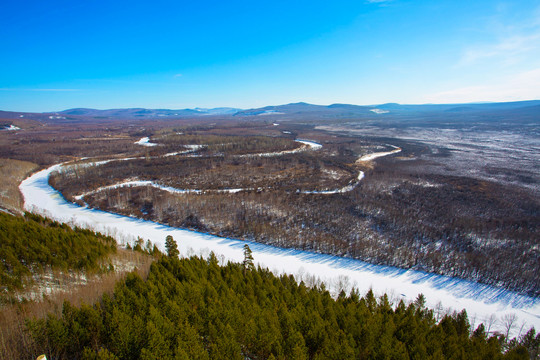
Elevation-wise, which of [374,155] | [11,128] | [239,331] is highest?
[11,128]

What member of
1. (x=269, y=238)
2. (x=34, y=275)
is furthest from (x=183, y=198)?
(x=34, y=275)

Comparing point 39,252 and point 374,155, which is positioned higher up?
point 374,155

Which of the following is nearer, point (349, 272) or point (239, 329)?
point (239, 329)

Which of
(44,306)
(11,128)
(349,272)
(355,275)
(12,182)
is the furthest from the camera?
(11,128)

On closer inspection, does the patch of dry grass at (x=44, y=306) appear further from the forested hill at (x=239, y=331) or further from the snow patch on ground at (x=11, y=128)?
the snow patch on ground at (x=11, y=128)

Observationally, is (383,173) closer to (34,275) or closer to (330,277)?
(330,277)

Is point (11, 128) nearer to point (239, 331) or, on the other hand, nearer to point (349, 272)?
point (349, 272)

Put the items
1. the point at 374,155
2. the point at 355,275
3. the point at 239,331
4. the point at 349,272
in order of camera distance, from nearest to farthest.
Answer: the point at 239,331 → the point at 355,275 → the point at 349,272 → the point at 374,155

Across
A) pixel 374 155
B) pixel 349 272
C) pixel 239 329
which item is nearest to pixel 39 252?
pixel 239 329
